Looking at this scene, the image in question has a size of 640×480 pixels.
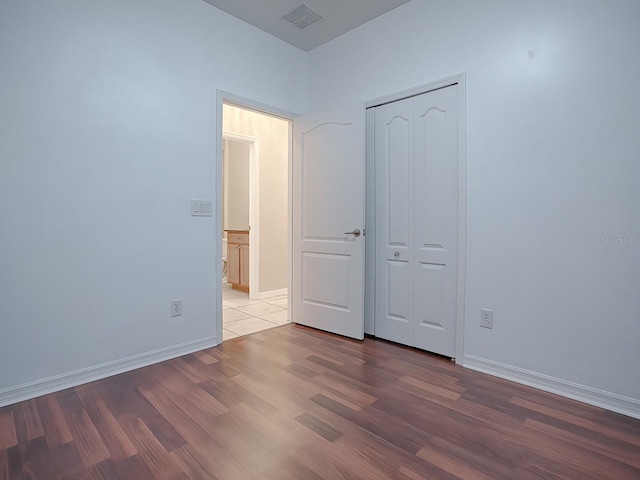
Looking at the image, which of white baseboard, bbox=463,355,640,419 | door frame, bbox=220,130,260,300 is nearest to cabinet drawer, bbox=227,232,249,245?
door frame, bbox=220,130,260,300

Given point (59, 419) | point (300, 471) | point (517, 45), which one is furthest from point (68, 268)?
point (517, 45)

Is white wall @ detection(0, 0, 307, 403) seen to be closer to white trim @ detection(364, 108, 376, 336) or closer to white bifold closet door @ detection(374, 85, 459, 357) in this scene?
white trim @ detection(364, 108, 376, 336)

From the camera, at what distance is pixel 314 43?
3.39 metres

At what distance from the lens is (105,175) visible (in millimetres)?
2273

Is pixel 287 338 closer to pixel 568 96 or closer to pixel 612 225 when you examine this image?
pixel 612 225

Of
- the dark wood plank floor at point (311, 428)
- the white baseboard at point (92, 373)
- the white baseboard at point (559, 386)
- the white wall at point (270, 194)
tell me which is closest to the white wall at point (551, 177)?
the white baseboard at point (559, 386)

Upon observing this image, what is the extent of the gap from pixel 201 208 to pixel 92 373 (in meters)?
1.33

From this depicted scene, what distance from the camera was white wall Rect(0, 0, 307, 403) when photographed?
1.98 metres

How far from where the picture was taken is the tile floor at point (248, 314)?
3340 millimetres

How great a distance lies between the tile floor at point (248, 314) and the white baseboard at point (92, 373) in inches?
17.1

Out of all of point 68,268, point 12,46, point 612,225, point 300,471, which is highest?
point 12,46

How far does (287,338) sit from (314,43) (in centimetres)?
281

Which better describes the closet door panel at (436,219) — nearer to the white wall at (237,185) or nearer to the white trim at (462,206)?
the white trim at (462,206)

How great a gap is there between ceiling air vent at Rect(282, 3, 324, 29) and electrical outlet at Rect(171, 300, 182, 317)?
249 cm
